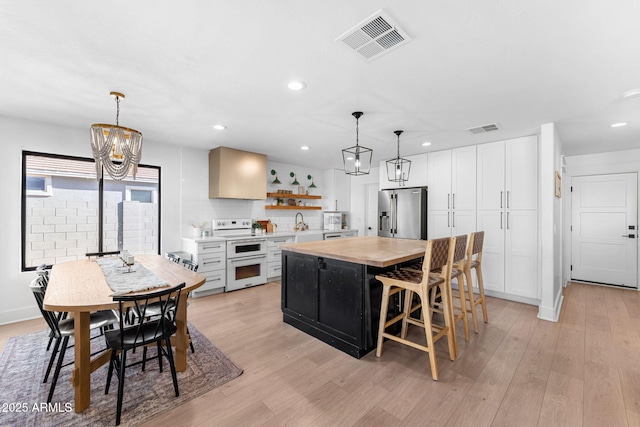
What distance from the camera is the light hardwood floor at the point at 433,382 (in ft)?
5.91

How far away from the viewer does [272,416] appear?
5.95 ft

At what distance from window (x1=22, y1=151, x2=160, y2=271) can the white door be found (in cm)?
752

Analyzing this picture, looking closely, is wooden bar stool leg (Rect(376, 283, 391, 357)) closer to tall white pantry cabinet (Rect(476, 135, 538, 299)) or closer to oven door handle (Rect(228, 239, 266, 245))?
tall white pantry cabinet (Rect(476, 135, 538, 299))

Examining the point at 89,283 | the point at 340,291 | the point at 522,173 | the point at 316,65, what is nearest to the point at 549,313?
the point at 522,173

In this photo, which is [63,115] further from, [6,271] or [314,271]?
[314,271]

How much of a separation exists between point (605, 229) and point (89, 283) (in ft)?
24.6

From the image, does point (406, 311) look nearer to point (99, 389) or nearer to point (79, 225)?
point (99, 389)

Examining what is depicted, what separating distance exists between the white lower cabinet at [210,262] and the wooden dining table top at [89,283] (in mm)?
1031

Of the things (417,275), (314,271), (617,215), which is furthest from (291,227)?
(617,215)

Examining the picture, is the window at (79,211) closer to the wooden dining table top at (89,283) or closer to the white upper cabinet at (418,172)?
the wooden dining table top at (89,283)

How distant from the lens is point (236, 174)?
15.8 ft

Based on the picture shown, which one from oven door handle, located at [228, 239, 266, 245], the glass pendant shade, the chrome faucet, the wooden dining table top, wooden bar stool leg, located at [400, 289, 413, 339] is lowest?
wooden bar stool leg, located at [400, 289, 413, 339]

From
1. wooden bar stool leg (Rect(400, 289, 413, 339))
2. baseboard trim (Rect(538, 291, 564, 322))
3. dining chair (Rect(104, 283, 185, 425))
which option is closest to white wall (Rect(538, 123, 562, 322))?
baseboard trim (Rect(538, 291, 564, 322))

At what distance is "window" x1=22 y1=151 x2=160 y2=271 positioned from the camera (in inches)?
137
